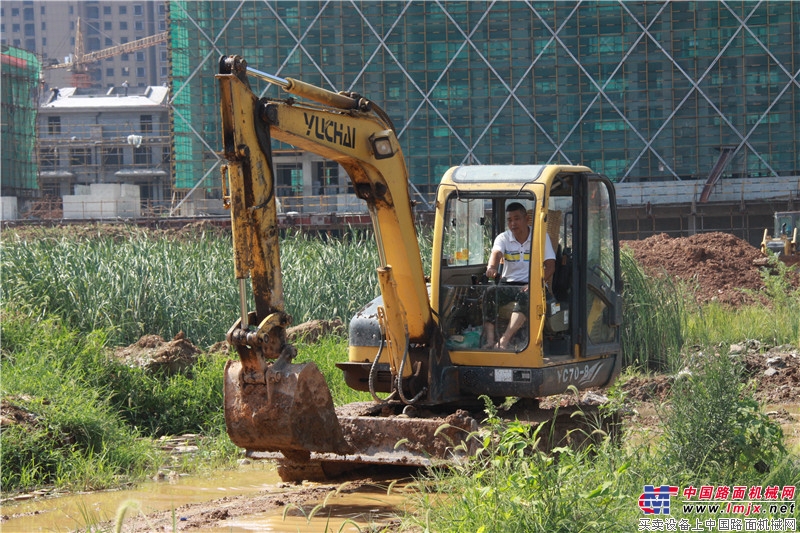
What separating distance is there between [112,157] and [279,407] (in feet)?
237

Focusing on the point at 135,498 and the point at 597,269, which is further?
the point at 597,269

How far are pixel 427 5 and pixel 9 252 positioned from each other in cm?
3731

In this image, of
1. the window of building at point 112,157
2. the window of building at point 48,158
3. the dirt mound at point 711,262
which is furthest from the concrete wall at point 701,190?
the window of building at point 48,158

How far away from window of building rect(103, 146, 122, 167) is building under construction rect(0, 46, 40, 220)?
7178 mm

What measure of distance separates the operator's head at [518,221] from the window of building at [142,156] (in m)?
69.0

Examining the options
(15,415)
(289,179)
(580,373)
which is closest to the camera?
(580,373)

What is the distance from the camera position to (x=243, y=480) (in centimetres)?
904

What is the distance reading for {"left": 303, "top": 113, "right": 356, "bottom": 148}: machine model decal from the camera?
23.9 ft

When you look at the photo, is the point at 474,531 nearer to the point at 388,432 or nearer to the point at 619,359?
the point at 388,432

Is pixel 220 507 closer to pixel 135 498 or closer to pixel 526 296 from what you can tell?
pixel 135 498

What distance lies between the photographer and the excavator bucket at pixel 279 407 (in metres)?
6.64

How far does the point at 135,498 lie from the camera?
8289 mm

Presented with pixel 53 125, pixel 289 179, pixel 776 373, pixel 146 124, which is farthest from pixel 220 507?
pixel 53 125

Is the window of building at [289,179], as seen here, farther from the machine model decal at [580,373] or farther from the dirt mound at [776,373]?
the machine model decal at [580,373]
